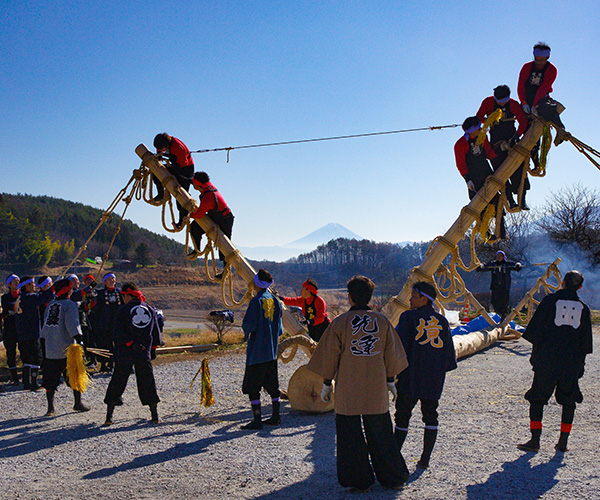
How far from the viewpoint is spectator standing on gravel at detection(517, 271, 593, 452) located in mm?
4793

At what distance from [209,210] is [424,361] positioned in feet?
12.8

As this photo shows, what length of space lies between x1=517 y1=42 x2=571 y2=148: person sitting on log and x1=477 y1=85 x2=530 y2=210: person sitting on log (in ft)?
0.54

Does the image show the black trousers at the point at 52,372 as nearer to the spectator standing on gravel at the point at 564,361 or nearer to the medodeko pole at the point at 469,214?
the medodeko pole at the point at 469,214

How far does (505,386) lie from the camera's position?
302 inches

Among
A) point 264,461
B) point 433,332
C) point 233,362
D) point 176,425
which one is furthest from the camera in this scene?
point 233,362

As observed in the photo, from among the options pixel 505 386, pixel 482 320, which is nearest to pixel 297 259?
pixel 482 320

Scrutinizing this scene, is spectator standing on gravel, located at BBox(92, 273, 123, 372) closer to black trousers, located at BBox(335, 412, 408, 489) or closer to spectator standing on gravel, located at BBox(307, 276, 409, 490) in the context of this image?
spectator standing on gravel, located at BBox(307, 276, 409, 490)

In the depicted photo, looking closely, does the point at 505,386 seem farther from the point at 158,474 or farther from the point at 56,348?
the point at 56,348

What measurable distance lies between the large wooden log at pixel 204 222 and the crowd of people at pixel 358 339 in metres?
0.14

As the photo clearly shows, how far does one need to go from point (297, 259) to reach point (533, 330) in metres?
49.2

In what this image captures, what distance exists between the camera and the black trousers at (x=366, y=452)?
3.92 metres

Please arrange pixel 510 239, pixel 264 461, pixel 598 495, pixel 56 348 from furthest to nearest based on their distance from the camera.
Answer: pixel 510 239 < pixel 56 348 < pixel 264 461 < pixel 598 495

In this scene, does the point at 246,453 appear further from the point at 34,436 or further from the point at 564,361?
the point at 564,361

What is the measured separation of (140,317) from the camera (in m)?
6.10
